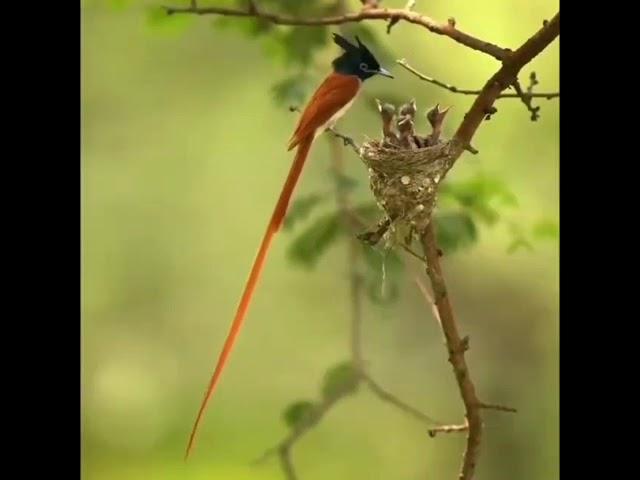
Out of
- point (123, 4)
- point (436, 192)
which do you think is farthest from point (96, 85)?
point (436, 192)

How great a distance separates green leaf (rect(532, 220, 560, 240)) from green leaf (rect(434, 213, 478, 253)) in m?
0.12

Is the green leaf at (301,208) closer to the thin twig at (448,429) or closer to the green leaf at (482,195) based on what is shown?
the green leaf at (482,195)

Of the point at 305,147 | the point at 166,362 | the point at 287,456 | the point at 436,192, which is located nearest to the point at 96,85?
the point at 305,147

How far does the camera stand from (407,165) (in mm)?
1637

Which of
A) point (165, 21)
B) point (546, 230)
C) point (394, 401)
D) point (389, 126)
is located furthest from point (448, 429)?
point (165, 21)

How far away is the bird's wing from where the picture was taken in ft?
5.70

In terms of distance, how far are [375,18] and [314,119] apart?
0.22m

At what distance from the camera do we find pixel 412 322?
6.11ft

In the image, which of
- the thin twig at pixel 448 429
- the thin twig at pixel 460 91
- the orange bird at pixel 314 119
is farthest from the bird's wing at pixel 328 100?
the thin twig at pixel 448 429
